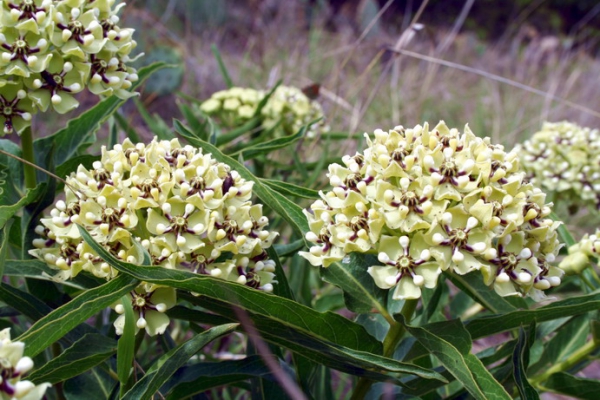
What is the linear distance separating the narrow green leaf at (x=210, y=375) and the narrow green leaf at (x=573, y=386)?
80 centimetres

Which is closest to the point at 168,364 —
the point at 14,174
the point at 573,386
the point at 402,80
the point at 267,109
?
the point at 14,174

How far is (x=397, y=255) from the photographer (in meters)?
1.36

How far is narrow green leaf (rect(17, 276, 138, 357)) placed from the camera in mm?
1193

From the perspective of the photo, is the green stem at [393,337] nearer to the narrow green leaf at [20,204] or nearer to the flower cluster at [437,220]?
the flower cluster at [437,220]

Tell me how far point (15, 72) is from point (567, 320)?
5.19 feet

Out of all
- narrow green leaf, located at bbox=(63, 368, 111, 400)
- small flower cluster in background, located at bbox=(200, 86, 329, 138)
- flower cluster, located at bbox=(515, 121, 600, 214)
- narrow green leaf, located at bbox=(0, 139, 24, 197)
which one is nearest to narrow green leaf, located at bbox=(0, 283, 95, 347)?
narrow green leaf, located at bbox=(63, 368, 111, 400)

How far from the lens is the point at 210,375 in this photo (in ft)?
5.00

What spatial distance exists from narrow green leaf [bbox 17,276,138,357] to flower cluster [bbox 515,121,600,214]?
2031 millimetres

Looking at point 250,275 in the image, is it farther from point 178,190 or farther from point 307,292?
point 307,292

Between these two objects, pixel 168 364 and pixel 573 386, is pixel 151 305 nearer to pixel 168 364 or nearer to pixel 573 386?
pixel 168 364

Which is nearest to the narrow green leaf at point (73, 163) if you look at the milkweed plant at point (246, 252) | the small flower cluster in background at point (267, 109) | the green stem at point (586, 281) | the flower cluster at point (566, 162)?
the milkweed plant at point (246, 252)

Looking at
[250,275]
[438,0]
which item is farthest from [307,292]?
[438,0]

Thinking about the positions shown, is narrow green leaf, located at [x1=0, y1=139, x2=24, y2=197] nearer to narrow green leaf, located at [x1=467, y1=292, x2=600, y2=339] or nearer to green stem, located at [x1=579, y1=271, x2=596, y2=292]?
narrow green leaf, located at [x1=467, y1=292, x2=600, y2=339]

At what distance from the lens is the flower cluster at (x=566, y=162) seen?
9.12 ft
